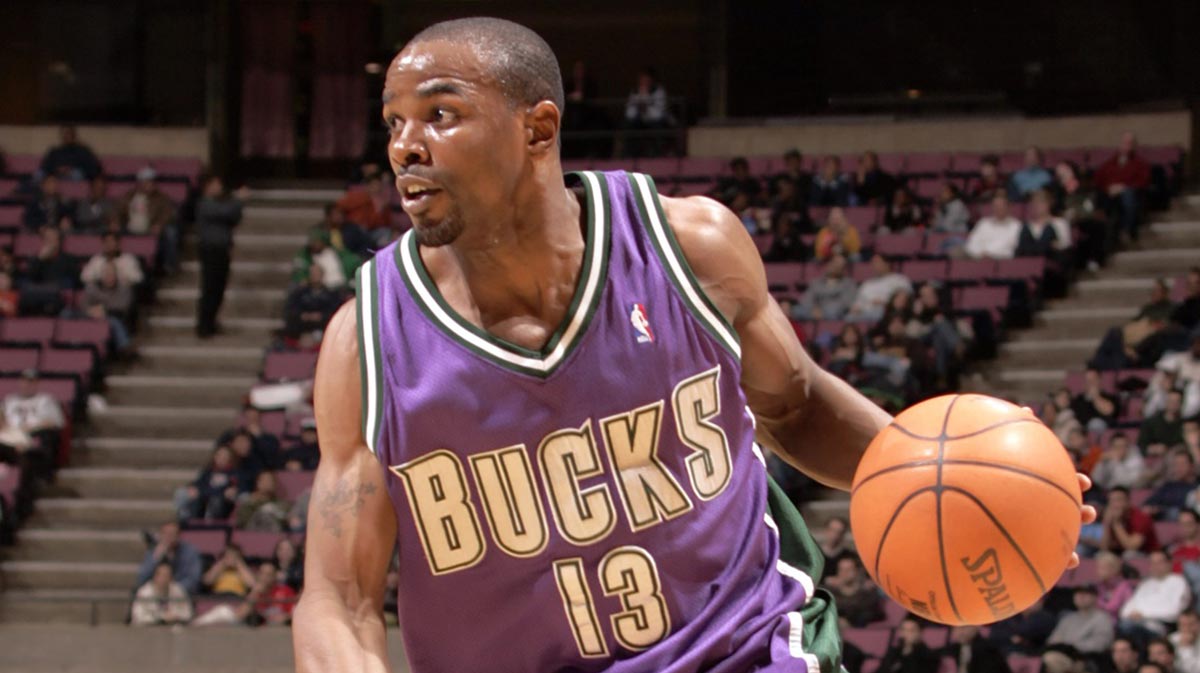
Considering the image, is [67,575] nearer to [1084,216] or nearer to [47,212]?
[47,212]

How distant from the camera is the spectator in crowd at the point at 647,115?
16.7m

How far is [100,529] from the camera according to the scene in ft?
42.7

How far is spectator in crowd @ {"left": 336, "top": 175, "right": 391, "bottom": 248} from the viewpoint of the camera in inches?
572

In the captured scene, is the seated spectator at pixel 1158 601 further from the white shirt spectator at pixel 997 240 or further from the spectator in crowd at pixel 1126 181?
the spectator in crowd at pixel 1126 181

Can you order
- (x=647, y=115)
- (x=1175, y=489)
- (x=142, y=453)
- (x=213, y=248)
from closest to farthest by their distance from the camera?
(x=1175, y=489)
(x=142, y=453)
(x=213, y=248)
(x=647, y=115)

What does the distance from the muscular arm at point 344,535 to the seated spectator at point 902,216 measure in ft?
37.4

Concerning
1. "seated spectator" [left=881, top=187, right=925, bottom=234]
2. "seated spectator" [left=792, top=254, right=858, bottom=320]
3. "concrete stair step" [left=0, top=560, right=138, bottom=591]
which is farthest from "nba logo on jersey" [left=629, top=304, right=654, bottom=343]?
"seated spectator" [left=881, top=187, right=925, bottom=234]

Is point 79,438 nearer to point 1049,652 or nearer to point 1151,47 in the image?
point 1049,652

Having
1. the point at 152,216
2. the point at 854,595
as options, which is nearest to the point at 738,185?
the point at 152,216

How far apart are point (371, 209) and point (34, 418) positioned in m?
3.24

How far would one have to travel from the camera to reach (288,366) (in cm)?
1345

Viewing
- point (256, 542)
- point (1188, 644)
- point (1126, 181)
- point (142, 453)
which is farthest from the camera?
point (1126, 181)

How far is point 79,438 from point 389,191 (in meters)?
3.30

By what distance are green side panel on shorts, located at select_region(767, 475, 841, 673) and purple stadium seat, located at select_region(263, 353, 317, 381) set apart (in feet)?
33.7
